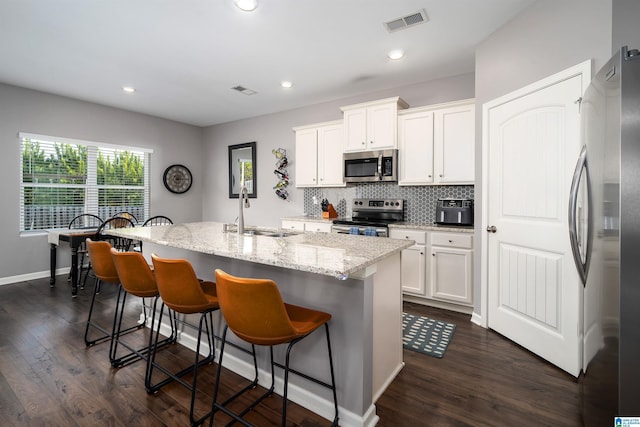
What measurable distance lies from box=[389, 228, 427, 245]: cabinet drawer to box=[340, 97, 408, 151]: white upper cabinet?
106cm

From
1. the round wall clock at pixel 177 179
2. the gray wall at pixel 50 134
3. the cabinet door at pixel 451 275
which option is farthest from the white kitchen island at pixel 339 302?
the round wall clock at pixel 177 179

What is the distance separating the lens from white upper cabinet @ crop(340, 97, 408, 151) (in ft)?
12.4

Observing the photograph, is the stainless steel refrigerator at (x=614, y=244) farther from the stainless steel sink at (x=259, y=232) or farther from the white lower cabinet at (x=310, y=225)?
the white lower cabinet at (x=310, y=225)

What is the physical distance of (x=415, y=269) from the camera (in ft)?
11.3

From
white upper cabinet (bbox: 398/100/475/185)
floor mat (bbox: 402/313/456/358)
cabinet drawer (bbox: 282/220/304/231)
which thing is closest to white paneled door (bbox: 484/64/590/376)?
floor mat (bbox: 402/313/456/358)

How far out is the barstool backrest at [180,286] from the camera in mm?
1669

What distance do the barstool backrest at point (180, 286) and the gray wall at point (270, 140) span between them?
3.44 meters

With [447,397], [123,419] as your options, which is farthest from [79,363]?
[447,397]

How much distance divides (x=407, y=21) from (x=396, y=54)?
0.57 metres

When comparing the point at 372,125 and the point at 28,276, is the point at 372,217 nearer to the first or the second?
the point at 372,125

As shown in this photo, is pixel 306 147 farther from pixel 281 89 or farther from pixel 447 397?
pixel 447 397

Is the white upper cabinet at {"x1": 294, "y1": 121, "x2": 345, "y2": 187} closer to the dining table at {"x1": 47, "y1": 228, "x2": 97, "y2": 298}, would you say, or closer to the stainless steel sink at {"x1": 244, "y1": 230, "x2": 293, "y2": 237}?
the stainless steel sink at {"x1": 244, "y1": 230, "x2": 293, "y2": 237}

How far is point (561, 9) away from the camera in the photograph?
7.20ft

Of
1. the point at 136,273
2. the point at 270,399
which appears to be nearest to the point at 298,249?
the point at 270,399
